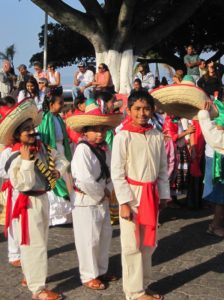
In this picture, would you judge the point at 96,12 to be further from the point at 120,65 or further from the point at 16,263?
the point at 16,263

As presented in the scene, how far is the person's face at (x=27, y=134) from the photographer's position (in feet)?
13.9

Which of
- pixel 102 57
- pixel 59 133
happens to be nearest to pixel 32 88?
pixel 59 133

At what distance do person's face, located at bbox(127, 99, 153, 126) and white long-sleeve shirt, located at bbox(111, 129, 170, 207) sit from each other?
4.1 inches

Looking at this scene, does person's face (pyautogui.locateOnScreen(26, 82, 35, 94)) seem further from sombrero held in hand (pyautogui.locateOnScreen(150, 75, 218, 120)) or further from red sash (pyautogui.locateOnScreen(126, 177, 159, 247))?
red sash (pyautogui.locateOnScreen(126, 177, 159, 247))

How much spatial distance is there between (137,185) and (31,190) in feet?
2.94

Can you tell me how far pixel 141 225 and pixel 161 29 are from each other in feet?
45.7

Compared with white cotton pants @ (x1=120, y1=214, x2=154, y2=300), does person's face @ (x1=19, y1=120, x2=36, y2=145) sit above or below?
above

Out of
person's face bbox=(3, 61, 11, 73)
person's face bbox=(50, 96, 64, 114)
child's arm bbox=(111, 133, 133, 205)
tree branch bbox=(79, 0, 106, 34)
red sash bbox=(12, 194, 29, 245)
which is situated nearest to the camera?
child's arm bbox=(111, 133, 133, 205)

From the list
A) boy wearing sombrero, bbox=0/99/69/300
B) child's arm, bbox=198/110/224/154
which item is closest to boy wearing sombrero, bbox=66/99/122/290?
boy wearing sombrero, bbox=0/99/69/300

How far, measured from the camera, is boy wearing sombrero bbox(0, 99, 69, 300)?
421cm

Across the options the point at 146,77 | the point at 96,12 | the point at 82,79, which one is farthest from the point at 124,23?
the point at 146,77

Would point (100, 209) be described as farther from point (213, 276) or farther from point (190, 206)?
point (190, 206)

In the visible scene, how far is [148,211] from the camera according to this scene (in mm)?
4145

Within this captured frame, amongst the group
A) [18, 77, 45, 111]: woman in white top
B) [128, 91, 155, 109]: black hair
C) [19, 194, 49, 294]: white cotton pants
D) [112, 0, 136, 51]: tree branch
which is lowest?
[19, 194, 49, 294]: white cotton pants
